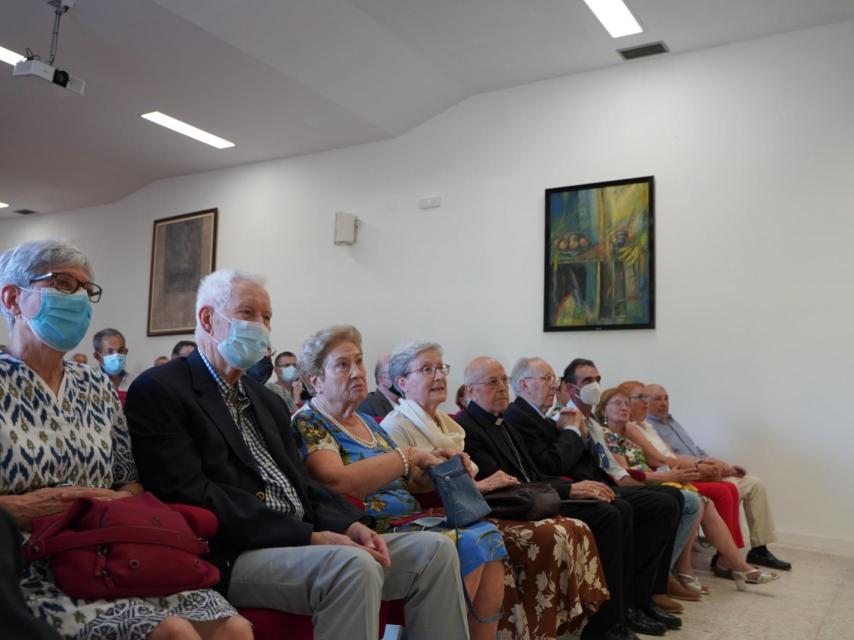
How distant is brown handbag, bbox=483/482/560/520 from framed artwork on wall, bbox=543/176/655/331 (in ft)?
11.2

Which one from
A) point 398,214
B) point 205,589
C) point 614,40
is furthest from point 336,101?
point 205,589

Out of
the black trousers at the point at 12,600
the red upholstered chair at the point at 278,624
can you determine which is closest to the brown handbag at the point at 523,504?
the red upholstered chair at the point at 278,624

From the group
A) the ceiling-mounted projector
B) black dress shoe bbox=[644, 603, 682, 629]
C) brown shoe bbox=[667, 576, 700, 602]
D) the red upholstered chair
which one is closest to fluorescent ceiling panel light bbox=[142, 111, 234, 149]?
the ceiling-mounted projector

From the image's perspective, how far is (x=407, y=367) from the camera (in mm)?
3240

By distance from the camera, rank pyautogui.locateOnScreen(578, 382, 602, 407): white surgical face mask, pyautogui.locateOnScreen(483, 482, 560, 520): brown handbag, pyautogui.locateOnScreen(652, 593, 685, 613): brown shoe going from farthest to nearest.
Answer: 1. pyautogui.locateOnScreen(578, 382, 602, 407): white surgical face mask
2. pyautogui.locateOnScreen(652, 593, 685, 613): brown shoe
3. pyautogui.locateOnScreen(483, 482, 560, 520): brown handbag

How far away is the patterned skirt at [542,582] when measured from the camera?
268 centimetres

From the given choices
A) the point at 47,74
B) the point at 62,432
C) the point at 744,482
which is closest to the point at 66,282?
the point at 62,432

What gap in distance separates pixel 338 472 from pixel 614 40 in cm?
468

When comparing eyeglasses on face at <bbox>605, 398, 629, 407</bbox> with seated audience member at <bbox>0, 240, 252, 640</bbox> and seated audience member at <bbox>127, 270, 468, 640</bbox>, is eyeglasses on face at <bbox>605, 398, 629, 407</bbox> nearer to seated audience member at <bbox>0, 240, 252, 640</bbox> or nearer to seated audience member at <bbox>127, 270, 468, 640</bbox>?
seated audience member at <bbox>127, 270, 468, 640</bbox>

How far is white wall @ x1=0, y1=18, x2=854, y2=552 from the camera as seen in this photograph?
549 centimetres

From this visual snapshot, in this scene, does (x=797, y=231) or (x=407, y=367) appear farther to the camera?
(x=797, y=231)

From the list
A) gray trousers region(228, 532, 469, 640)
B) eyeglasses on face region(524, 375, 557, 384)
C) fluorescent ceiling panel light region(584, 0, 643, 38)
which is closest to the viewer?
gray trousers region(228, 532, 469, 640)

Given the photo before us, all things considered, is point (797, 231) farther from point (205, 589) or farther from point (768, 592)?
point (205, 589)

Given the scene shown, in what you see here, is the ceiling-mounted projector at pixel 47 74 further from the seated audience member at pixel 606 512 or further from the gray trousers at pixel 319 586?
the gray trousers at pixel 319 586
